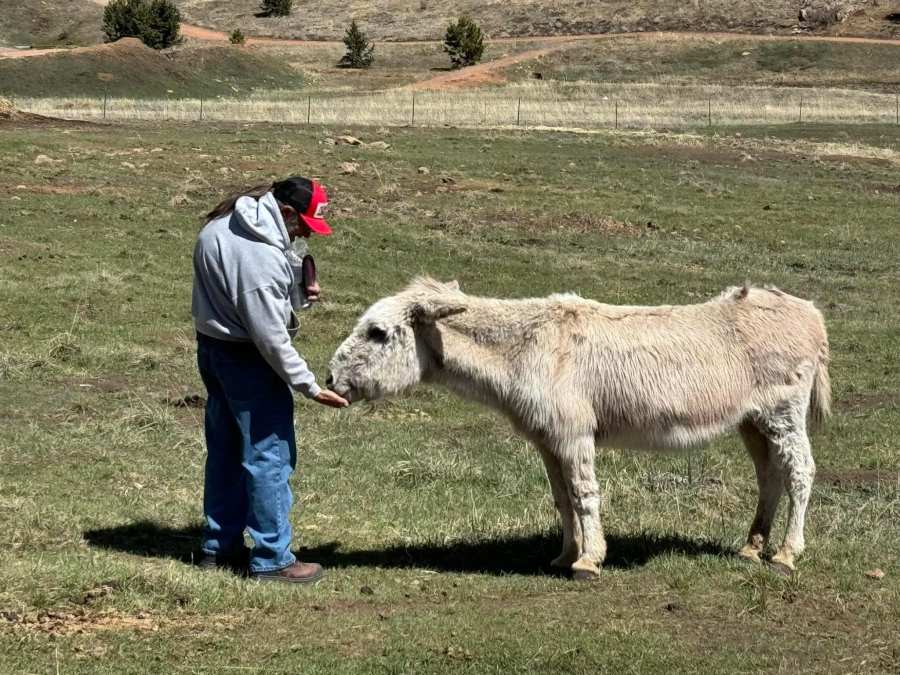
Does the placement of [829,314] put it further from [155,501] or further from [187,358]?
[155,501]

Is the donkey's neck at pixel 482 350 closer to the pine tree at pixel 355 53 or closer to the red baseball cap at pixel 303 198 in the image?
the red baseball cap at pixel 303 198

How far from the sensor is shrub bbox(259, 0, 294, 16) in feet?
349

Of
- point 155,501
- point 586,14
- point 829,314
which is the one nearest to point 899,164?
point 829,314

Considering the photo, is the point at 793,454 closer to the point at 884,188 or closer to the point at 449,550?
the point at 449,550

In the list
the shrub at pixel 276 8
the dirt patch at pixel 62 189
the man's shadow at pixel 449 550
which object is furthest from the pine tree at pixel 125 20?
the man's shadow at pixel 449 550

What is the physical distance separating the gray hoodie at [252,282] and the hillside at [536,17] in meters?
89.6

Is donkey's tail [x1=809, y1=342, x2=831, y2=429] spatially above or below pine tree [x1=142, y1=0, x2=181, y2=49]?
below

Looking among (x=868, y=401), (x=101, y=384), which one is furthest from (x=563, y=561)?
(x=868, y=401)

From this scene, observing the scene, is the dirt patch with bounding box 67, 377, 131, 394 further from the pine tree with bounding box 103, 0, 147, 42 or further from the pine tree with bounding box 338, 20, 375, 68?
the pine tree with bounding box 103, 0, 147, 42

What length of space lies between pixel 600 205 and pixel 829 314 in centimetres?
1030

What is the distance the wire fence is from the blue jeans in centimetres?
3919

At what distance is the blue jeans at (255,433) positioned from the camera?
6953 millimetres

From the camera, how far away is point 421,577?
7348 millimetres

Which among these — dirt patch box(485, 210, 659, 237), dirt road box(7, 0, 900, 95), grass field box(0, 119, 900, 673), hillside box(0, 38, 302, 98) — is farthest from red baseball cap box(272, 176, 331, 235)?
dirt road box(7, 0, 900, 95)
